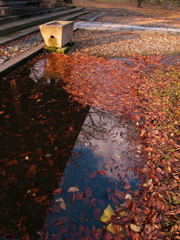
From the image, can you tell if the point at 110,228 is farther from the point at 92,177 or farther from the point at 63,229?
the point at 92,177

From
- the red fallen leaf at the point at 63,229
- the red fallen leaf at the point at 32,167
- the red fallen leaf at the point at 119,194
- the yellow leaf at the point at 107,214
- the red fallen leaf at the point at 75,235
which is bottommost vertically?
the red fallen leaf at the point at 63,229

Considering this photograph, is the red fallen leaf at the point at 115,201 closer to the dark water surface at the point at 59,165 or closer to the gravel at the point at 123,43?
the dark water surface at the point at 59,165

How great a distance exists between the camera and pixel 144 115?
12.2ft

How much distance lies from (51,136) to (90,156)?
756 millimetres

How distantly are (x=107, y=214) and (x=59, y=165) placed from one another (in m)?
0.92

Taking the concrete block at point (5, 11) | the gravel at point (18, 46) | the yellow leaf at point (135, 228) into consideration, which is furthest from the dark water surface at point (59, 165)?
the concrete block at point (5, 11)

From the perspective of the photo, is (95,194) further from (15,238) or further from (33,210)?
(15,238)

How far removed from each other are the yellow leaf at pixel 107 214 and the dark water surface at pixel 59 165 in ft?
0.15

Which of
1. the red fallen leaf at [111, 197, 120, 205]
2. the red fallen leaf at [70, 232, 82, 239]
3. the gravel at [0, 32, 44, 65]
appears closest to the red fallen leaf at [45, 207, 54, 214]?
the red fallen leaf at [70, 232, 82, 239]

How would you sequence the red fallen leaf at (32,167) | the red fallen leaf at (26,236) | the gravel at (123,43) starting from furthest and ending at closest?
1. the gravel at (123,43)
2. the red fallen leaf at (32,167)
3. the red fallen leaf at (26,236)

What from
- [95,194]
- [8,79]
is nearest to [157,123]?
[95,194]

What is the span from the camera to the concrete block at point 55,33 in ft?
22.2

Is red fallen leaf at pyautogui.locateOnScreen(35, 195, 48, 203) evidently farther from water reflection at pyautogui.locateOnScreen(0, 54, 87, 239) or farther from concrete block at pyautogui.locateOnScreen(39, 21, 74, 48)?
concrete block at pyautogui.locateOnScreen(39, 21, 74, 48)

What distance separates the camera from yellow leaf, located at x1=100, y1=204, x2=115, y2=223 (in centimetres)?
197
